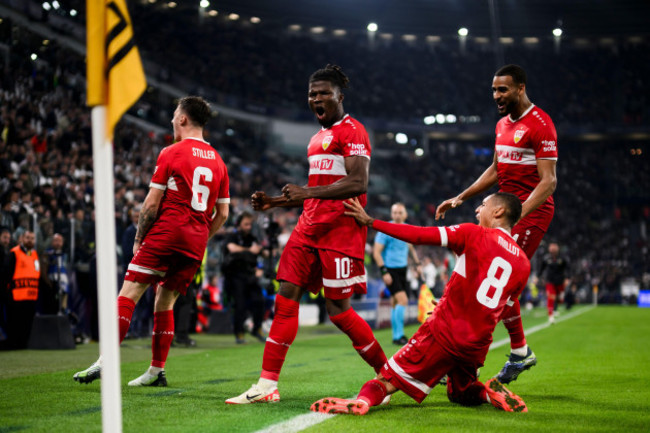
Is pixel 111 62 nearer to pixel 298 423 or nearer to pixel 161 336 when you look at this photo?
pixel 298 423

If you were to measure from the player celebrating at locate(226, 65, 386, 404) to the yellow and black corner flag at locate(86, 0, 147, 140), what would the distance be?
2.20 meters

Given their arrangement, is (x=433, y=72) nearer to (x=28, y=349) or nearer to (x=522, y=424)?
(x=28, y=349)

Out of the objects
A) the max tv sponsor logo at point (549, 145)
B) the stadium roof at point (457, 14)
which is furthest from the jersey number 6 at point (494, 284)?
the stadium roof at point (457, 14)

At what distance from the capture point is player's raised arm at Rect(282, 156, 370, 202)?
4941mm

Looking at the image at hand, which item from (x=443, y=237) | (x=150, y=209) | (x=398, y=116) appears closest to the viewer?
(x=443, y=237)

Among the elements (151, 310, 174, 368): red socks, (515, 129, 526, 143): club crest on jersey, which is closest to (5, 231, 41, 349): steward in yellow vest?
(151, 310, 174, 368): red socks

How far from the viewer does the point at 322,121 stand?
5.36m

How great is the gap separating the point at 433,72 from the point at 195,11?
56.5ft

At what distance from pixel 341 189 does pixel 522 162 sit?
6.55 ft

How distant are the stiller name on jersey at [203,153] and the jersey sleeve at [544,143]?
2.67 m

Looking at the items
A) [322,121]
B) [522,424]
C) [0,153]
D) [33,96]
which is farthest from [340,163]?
[33,96]

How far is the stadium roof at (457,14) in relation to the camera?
137ft

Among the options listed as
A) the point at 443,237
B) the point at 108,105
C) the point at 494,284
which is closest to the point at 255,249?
the point at 494,284

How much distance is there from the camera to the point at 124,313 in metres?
5.64
